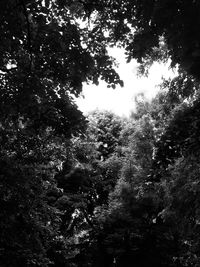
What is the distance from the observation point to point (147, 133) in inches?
811

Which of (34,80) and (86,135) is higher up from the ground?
(86,135)

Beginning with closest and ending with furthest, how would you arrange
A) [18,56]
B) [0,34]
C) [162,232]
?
[0,34] → [18,56] → [162,232]

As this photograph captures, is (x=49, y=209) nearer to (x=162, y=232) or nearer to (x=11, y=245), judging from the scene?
(x=11, y=245)

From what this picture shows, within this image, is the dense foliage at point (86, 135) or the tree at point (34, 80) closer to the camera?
the dense foliage at point (86, 135)

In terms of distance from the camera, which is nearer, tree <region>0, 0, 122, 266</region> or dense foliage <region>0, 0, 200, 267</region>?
dense foliage <region>0, 0, 200, 267</region>

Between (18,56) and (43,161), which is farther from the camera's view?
(43,161)

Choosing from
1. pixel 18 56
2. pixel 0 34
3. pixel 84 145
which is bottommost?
pixel 0 34

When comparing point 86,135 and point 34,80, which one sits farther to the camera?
point 86,135

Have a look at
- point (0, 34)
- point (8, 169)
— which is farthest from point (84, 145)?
point (0, 34)

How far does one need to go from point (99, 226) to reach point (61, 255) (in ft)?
11.8

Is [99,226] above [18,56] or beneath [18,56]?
above

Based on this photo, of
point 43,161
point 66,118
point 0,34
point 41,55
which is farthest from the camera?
point 43,161

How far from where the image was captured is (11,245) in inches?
382

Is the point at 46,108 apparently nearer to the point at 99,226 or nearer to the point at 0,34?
the point at 0,34
